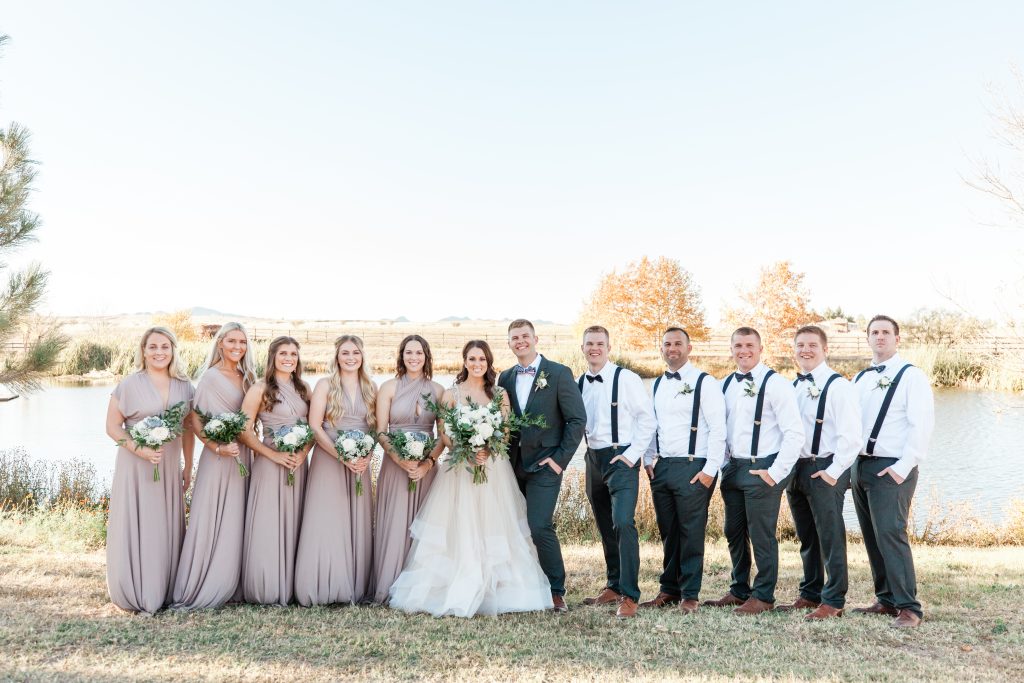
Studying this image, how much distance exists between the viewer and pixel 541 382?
20.9 ft

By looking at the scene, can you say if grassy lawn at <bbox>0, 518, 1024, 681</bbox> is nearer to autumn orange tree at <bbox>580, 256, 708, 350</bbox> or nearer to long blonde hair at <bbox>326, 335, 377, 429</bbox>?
long blonde hair at <bbox>326, 335, 377, 429</bbox>

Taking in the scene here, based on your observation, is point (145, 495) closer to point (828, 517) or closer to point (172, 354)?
point (172, 354)

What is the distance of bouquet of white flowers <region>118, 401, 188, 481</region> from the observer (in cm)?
589

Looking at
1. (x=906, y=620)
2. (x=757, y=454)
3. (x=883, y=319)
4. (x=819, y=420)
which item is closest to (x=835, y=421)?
(x=819, y=420)

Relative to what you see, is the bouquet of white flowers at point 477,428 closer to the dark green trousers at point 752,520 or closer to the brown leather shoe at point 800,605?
the dark green trousers at point 752,520

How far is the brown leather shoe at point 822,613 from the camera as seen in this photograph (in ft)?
20.1

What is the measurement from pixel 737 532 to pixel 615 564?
1118 millimetres

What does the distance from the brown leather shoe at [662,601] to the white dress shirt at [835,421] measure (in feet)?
5.50

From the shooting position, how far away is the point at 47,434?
70.7 feet

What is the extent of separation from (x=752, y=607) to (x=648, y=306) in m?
40.6

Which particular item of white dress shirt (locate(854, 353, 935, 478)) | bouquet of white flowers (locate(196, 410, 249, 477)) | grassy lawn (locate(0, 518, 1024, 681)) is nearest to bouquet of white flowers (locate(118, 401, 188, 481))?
bouquet of white flowers (locate(196, 410, 249, 477))

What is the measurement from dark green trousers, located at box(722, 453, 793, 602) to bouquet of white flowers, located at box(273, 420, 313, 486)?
136 inches

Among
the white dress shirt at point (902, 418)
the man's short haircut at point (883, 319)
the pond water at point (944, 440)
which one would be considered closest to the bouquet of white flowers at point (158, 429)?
the white dress shirt at point (902, 418)

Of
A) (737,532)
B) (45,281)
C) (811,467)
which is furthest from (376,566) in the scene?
(45,281)
